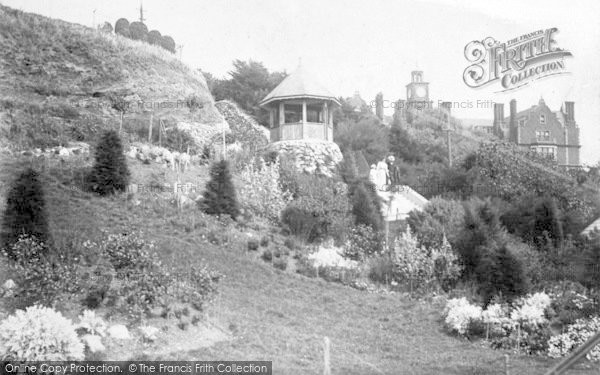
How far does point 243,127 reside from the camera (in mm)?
29078

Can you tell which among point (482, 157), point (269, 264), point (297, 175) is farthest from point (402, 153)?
point (269, 264)

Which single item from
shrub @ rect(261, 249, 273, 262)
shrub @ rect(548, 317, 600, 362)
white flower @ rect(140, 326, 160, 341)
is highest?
shrub @ rect(261, 249, 273, 262)

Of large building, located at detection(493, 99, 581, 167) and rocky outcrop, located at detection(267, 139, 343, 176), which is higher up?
large building, located at detection(493, 99, 581, 167)

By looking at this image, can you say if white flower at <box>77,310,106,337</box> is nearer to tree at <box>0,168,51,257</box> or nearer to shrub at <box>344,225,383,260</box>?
tree at <box>0,168,51,257</box>

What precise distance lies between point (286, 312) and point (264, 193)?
719 cm

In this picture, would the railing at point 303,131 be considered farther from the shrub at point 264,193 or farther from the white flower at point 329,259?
the white flower at point 329,259

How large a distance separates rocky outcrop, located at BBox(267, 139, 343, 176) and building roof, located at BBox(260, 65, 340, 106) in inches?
67.4

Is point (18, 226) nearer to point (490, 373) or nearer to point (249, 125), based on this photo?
point (490, 373)

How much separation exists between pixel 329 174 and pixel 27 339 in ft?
50.2

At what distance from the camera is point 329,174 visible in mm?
22281

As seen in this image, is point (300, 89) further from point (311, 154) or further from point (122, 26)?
point (122, 26)

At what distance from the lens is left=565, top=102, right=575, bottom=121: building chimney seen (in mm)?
45119

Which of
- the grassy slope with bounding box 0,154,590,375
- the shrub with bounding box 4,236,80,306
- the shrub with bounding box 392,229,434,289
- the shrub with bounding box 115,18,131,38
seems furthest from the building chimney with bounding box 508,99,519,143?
the shrub with bounding box 4,236,80,306

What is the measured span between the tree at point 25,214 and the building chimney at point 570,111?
4243cm
